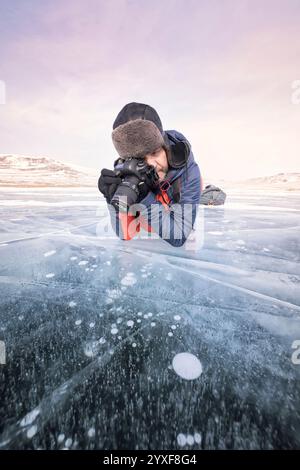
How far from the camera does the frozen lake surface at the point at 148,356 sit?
13.9 inches

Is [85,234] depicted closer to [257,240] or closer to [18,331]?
[18,331]

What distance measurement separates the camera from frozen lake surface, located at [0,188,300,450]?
354 millimetres

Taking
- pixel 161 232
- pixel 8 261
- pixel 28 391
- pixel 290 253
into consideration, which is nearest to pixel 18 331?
pixel 28 391

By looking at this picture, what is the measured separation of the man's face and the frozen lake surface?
556 millimetres

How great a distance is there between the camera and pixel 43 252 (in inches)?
48.0

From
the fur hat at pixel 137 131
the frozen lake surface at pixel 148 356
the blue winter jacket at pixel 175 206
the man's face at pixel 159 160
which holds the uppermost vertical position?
the fur hat at pixel 137 131

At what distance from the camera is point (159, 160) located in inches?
47.0

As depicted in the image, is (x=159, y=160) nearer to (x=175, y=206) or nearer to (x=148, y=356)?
(x=175, y=206)

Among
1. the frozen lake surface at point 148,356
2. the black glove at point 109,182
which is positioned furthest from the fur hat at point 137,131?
the frozen lake surface at point 148,356

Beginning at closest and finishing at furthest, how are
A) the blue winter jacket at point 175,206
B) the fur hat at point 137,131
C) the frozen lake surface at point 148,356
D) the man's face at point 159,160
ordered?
the frozen lake surface at point 148,356
the fur hat at point 137,131
the man's face at point 159,160
the blue winter jacket at point 175,206

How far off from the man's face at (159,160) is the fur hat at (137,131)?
0.21ft

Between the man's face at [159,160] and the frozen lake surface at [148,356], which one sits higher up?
the man's face at [159,160]

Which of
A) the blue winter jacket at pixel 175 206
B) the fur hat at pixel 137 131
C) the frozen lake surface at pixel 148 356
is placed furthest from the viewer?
the blue winter jacket at pixel 175 206

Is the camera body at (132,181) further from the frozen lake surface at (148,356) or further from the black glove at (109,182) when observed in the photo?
the frozen lake surface at (148,356)
